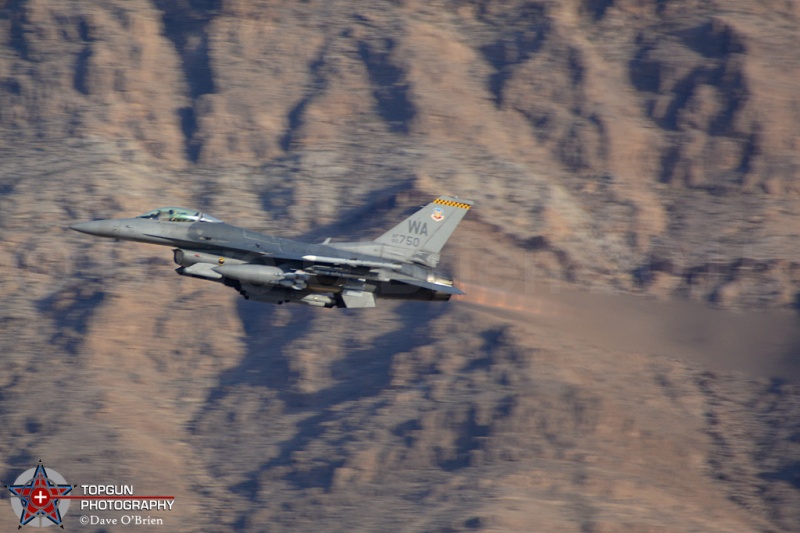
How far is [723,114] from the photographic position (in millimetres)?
73750

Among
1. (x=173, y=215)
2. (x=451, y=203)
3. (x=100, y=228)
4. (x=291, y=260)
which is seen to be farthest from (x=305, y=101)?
(x=100, y=228)

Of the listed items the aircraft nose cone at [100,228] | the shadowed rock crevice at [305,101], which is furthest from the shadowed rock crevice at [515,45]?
the aircraft nose cone at [100,228]

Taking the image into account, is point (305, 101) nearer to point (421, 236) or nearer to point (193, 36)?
point (193, 36)

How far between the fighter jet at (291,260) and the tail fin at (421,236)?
34 mm

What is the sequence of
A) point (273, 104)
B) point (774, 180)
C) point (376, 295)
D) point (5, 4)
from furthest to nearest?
point (5, 4), point (273, 104), point (774, 180), point (376, 295)

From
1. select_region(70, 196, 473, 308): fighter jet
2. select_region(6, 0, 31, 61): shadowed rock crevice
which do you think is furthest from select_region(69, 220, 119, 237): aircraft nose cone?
select_region(6, 0, 31, 61): shadowed rock crevice

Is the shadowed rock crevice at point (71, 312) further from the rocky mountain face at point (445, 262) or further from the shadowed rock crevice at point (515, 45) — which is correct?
the shadowed rock crevice at point (515, 45)

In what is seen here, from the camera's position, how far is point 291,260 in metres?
39.2

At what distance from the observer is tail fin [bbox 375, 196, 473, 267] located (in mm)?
40969

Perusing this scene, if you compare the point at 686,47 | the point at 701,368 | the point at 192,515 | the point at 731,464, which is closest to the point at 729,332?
the point at 701,368

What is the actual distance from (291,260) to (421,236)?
187 inches

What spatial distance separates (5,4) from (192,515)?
135 ft

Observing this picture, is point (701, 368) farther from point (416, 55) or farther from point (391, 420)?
point (416, 55)

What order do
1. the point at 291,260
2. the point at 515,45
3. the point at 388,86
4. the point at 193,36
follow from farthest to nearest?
the point at 193,36 → the point at 515,45 → the point at 388,86 → the point at 291,260
